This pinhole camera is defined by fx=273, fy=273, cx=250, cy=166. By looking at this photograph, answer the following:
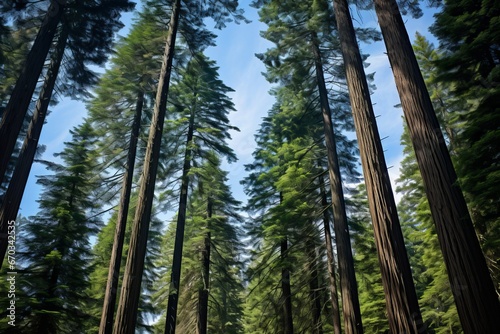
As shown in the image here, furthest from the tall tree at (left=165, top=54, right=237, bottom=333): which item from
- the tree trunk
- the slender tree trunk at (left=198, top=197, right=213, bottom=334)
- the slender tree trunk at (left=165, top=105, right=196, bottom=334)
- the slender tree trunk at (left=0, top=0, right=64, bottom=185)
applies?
the tree trunk

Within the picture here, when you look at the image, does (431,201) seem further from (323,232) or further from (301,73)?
(301,73)

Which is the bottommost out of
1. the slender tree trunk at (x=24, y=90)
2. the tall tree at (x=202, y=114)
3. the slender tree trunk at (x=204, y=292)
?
the slender tree trunk at (x=204, y=292)

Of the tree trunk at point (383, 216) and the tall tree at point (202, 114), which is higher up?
the tall tree at point (202, 114)

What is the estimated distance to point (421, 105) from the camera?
4.57 meters

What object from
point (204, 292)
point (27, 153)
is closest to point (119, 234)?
point (27, 153)

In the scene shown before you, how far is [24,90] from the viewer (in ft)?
23.8

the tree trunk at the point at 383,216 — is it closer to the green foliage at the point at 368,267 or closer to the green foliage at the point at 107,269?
the green foliage at the point at 368,267

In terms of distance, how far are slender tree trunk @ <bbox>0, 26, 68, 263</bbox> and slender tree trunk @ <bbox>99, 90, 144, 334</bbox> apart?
321 centimetres

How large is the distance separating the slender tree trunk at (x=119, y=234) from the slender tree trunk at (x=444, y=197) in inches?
357

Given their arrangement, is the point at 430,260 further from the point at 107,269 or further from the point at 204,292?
the point at 107,269

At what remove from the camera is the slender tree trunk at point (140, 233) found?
5895 millimetres

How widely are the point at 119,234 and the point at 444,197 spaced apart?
Result: 38.0 feet

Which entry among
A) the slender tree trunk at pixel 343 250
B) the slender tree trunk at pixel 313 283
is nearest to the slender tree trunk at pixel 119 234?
the slender tree trunk at pixel 343 250

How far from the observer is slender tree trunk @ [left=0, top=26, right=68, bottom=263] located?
275 inches
